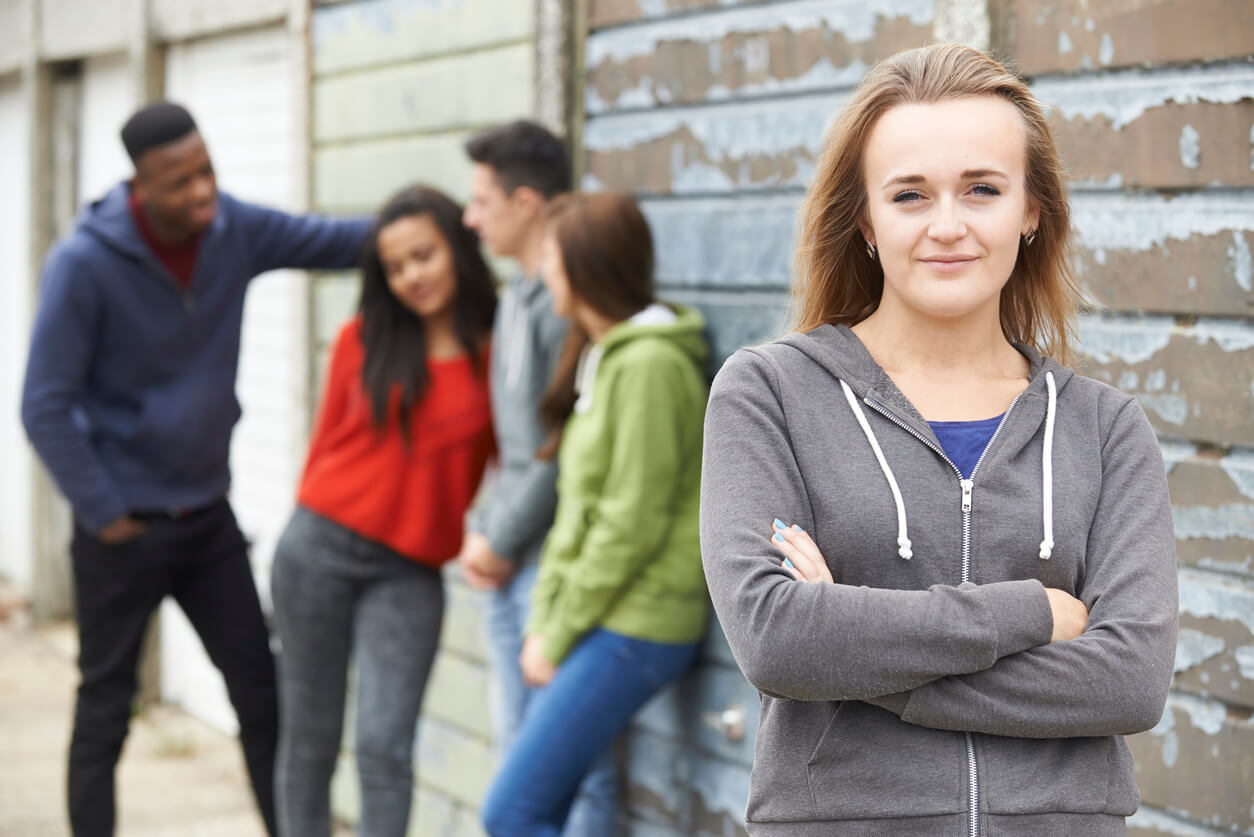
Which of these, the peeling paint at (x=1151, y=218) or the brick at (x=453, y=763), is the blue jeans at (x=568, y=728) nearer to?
the brick at (x=453, y=763)

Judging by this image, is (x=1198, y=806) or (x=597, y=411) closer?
(x=1198, y=806)

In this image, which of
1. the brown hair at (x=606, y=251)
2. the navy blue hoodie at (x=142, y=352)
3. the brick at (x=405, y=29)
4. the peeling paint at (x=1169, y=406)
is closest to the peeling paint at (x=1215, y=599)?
the peeling paint at (x=1169, y=406)

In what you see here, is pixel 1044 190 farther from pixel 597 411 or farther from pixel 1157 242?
pixel 597 411

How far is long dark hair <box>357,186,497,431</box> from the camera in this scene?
368 cm

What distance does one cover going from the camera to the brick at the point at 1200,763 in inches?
96.7

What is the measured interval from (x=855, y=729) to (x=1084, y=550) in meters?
0.37

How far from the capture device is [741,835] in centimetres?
352

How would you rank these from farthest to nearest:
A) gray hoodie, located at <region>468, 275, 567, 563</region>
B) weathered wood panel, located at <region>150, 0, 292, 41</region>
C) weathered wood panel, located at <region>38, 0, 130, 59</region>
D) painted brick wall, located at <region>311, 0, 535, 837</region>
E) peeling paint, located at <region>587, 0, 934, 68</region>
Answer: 1. weathered wood panel, located at <region>38, 0, 130, 59</region>
2. weathered wood panel, located at <region>150, 0, 292, 41</region>
3. painted brick wall, located at <region>311, 0, 535, 837</region>
4. gray hoodie, located at <region>468, 275, 567, 563</region>
5. peeling paint, located at <region>587, 0, 934, 68</region>

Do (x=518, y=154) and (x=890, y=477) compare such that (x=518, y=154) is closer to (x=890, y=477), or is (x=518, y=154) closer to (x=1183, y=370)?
(x=1183, y=370)

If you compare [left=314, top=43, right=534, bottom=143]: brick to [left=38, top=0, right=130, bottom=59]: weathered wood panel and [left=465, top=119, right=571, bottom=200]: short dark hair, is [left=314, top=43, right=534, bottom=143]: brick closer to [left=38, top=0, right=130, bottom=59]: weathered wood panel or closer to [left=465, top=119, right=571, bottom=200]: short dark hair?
[left=465, top=119, right=571, bottom=200]: short dark hair

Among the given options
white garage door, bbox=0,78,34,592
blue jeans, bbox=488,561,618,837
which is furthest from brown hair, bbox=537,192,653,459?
white garage door, bbox=0,78,34,592

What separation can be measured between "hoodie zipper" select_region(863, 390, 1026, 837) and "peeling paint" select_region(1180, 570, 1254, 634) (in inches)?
34.5

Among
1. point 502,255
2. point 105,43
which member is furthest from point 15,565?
point 502,255

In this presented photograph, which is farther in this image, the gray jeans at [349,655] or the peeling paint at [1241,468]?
the gray jeans at [349,655]
